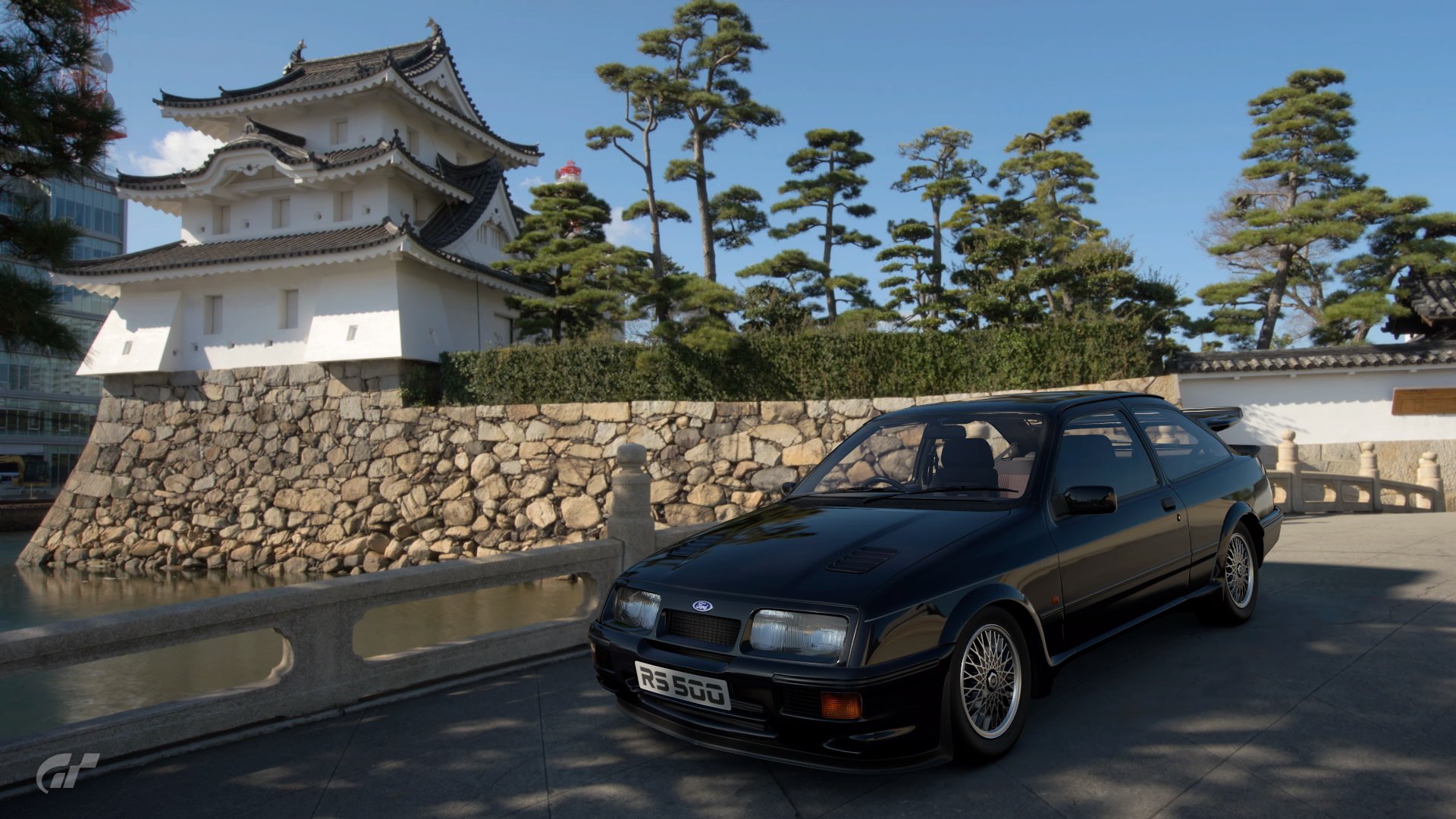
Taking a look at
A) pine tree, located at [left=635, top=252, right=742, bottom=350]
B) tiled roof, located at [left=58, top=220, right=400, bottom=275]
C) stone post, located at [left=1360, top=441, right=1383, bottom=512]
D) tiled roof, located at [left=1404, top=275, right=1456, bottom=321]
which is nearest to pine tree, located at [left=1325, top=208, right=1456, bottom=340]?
tiled roof, located at [left=1404, top=275, right=1456, bottom=321]

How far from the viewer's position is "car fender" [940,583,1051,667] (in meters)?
2.83

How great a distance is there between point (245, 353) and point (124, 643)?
1842cm

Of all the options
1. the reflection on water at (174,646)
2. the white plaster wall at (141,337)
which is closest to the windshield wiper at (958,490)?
the reflection on water at (174,646)

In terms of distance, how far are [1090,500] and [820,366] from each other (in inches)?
448

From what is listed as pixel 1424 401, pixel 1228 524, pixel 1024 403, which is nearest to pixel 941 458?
pixel 1024 403

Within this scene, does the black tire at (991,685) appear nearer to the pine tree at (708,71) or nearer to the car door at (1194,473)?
the car door at (1194,473)

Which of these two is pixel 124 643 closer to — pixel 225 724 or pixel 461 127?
pixel 225 724

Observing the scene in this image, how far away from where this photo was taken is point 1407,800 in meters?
2.67

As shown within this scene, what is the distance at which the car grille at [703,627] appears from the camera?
291 centimetres

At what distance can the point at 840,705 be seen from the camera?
2639mm

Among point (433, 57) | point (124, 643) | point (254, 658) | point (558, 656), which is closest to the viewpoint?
point (124, 643)

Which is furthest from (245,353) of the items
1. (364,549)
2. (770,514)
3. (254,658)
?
(770,514)

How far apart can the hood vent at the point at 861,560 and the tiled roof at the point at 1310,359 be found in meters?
13.1

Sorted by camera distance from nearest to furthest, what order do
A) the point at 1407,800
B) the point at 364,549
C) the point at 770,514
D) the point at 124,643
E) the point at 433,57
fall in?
the point at 1407,800, the point at 124,643, the point at 770,514, the point at 364,549, the point at 433,57
